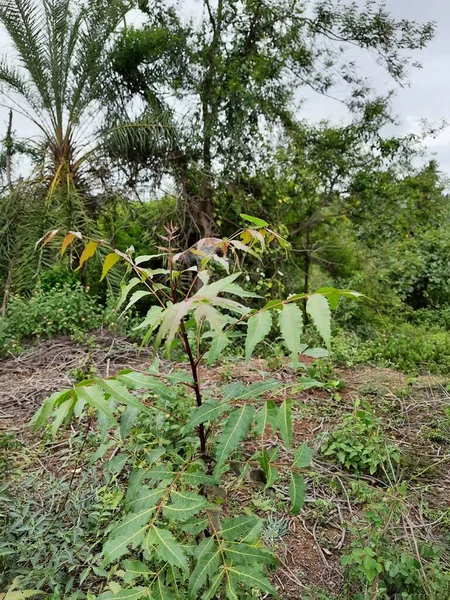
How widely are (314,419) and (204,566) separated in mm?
1902

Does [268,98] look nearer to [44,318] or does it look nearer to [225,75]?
[225,75]

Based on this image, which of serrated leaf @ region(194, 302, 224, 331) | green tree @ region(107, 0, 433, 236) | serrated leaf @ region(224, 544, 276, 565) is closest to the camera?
serrated leaf @ region(194, 302, 224, 331)

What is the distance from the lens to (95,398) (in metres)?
0.84

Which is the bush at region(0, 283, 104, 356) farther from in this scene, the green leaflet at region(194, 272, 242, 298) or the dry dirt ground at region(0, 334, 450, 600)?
the green leaflet at region(194, 272, 242, 298)

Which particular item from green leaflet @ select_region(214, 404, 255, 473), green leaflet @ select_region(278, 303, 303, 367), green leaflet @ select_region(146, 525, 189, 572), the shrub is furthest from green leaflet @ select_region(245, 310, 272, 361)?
the shrub

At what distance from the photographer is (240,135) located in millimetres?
5754

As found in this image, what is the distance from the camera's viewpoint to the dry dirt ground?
5.90 feet

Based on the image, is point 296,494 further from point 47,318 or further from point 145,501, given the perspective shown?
point 47,318

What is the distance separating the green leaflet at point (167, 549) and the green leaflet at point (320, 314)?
0.48m

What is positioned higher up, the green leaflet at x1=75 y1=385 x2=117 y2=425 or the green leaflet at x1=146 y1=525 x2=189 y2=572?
the green leaflet at x1=75 y1=385 x2=117 y2=425

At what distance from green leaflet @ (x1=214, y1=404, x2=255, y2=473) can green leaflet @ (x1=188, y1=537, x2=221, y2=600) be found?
0.17 meters

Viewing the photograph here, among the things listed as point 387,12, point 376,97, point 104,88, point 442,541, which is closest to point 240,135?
point 104,88

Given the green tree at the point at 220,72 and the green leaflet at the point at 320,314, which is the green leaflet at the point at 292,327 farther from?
the green tree at the point at 220,72

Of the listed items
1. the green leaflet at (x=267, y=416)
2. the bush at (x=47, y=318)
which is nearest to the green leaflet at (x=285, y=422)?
the green leaflet at (x=267, y=416)
